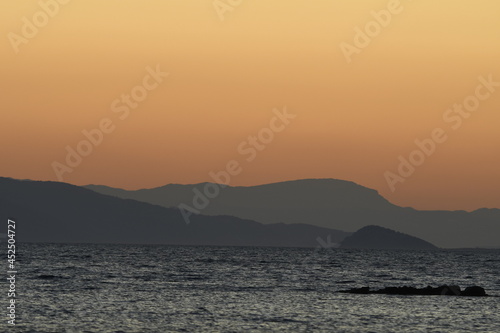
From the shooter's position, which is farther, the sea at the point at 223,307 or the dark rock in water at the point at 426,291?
the dark rock in water at the point at 426,291

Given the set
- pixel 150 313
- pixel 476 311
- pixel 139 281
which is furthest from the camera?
pixel 139 281

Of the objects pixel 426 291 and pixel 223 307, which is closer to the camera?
pixel 223 307

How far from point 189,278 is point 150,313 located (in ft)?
138

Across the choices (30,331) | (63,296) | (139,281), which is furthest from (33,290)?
(30,331)

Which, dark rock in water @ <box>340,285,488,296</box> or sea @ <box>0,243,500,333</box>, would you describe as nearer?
sea @ <box>0,243,500,333</box>

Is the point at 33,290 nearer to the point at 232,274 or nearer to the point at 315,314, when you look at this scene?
the point at 315,314

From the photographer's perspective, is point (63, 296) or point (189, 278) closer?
point (63, 296)

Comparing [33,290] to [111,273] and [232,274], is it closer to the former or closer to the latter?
[111,273]

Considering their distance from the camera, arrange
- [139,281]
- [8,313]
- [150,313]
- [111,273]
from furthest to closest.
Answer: [111,273] < [139,281] < [150,313] < [8,313]

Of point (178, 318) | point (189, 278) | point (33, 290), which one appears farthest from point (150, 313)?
point (189, 278)

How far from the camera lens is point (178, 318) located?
59.5 metres

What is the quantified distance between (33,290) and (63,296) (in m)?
6.46

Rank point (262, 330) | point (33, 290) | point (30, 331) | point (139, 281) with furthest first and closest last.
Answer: point (139, 281) < point (33, 290) < point (262, 330) < point (30, 331)

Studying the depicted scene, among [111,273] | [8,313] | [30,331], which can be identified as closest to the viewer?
[30,331]
